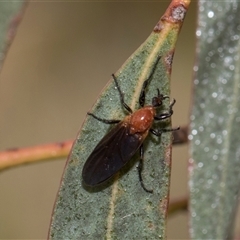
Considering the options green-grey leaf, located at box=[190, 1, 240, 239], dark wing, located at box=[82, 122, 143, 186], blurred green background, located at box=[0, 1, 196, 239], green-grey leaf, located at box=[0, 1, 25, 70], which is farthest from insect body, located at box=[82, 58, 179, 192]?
blurred green background, located at box=[0, 1, 196, 239]

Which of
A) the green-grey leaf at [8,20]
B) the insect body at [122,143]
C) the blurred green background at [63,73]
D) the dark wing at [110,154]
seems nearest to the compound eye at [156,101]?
the insect body at [122,143]

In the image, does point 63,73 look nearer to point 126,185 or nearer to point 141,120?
point 141,120

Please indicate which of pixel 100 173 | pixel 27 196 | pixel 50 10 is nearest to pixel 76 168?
pixel 100 173

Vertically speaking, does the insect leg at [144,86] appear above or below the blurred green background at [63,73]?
below

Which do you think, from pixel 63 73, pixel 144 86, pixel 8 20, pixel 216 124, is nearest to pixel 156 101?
pixel 144 86

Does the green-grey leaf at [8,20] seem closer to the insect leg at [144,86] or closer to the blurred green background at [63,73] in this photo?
the insect leg at [144,86]

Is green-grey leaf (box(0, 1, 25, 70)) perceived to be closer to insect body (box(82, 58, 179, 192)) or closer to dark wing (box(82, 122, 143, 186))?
insect body (box(82, 58, 179, 192))
